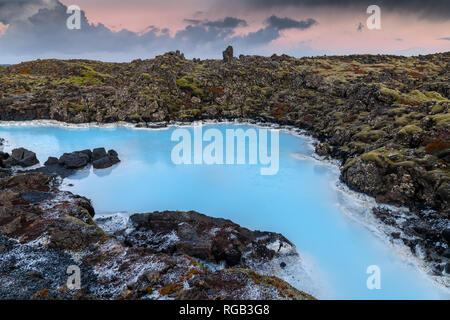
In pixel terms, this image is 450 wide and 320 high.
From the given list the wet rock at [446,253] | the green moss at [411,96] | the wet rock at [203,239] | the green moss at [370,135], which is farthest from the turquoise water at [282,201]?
the green moss at [411,96]

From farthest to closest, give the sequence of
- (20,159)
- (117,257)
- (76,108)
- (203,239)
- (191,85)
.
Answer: (191,85)
(76,108)
(20,159)
(203,239)
(117,257)

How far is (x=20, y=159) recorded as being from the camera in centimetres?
3516

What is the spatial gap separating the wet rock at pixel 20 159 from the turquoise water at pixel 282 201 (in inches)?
231

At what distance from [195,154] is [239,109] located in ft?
120

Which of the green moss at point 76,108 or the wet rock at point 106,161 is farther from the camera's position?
the green moss at point 76,108

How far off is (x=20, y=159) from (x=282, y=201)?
3703cm

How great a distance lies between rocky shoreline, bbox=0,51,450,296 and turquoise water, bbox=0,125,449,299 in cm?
273

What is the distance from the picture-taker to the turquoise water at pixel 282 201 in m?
16.5

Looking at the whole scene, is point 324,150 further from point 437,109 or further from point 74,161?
point 74,161

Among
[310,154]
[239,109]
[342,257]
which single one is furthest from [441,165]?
[239,109]

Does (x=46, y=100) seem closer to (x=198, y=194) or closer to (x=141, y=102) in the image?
(x=141, y=102)

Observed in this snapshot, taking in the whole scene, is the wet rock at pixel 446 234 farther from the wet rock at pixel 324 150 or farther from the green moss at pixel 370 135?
the wet rock at pixel 324 150

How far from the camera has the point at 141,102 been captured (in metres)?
73.0

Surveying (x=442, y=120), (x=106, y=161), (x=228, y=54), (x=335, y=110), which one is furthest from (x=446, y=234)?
(x=228, y=54)
